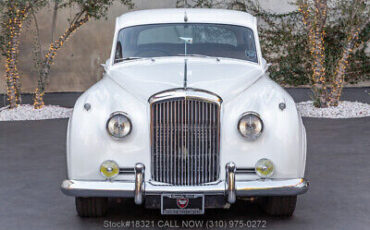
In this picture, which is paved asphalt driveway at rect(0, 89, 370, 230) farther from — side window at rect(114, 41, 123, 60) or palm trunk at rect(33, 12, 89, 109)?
palm trunk at rect(33, 12, 89, 109)

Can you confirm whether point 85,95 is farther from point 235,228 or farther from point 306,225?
point 306,225

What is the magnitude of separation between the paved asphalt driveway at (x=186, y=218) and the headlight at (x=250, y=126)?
2.69ft

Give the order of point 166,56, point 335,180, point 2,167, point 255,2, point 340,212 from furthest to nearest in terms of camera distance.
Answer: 1. point 255,2
2. point 2,167
3. point 335,180
4. point 166,56
5. point 340,212

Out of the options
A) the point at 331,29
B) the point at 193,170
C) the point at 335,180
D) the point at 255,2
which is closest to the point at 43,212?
the point at 193,170

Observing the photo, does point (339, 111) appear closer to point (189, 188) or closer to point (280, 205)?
point (280, 205)

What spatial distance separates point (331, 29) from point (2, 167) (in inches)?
427

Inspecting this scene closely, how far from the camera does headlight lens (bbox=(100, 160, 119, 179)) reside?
464cm

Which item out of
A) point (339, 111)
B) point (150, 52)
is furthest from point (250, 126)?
point (339, 111)

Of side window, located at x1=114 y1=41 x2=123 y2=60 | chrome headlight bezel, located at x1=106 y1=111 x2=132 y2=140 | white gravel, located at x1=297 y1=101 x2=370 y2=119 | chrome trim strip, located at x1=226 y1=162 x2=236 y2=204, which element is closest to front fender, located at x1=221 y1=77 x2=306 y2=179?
chrome trim strip, located at x1=226 y1=162 x2=236 y2=204

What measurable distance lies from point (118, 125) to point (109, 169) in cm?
35

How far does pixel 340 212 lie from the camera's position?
17.8 ft

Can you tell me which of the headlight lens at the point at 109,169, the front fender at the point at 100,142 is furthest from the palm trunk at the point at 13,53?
the headlight lens at the point at 109,169

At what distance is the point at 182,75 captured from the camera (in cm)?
504

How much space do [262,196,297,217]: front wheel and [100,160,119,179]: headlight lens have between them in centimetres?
137
